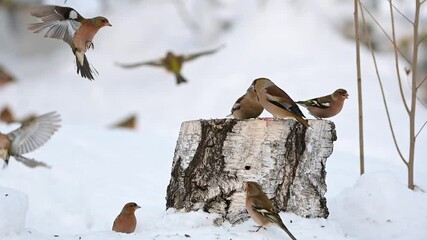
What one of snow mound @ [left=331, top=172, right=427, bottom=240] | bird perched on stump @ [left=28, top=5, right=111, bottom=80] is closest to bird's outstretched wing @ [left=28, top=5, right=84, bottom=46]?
bird perched on stump @ [left=28, top=5, right=111, bottom=80]

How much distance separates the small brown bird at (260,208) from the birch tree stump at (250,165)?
24cm

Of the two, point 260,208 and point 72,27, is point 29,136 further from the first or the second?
point 72,27

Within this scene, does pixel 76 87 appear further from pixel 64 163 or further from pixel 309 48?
pixel 64 163

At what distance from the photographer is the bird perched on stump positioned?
262 cm

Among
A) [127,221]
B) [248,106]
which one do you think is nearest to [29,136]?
[127,221]

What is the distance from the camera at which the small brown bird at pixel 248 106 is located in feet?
13.7

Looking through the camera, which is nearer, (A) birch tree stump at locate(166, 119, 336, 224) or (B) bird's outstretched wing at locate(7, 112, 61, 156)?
(A) birch tree stump at locate(166, 119, 336, 224)

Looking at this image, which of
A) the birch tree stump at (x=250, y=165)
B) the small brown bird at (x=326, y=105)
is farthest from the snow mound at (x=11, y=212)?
the small brown bird at (x=326, y=105)

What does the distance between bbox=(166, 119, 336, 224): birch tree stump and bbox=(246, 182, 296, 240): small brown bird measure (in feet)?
0.78

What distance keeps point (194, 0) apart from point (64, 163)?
23.4ft

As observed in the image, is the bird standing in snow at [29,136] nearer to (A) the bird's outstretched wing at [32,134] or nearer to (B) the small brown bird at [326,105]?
(A) the bird's outstretched wing at [32,134]

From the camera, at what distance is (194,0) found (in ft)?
42.9

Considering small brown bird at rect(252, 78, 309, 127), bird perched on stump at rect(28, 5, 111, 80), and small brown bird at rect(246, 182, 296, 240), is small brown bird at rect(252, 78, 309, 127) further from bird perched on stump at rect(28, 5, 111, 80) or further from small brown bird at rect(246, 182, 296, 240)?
bird perched on stump at rect(28, 5, 111, 80)

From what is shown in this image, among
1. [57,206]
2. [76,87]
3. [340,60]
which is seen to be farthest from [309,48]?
[57,206]
